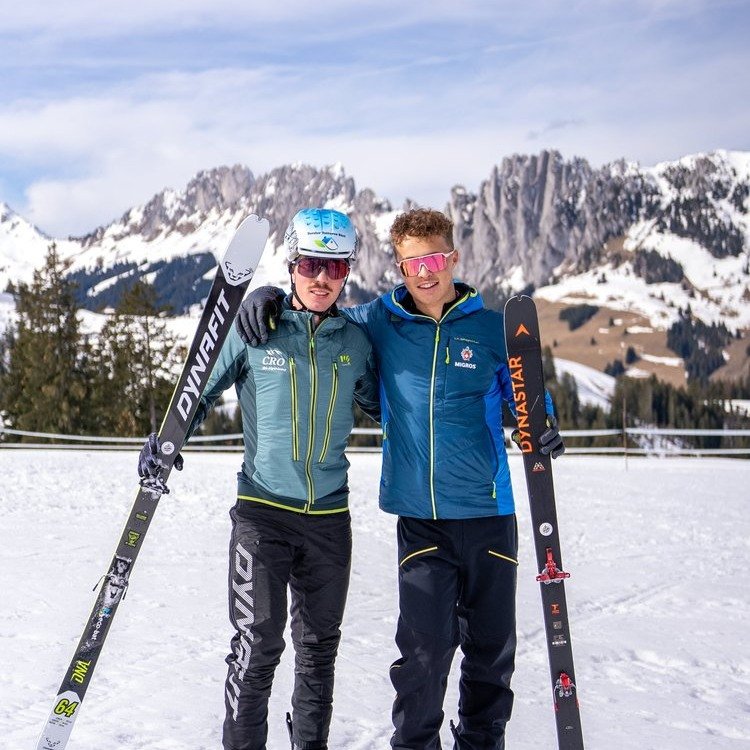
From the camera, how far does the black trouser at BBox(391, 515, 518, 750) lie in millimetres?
3242

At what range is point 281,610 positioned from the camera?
10.8 ft

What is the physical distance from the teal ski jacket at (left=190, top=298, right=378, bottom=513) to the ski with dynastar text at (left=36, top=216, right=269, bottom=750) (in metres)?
0.19

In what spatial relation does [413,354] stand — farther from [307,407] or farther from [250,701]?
[250,701]

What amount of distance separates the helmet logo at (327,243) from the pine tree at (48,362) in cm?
3492

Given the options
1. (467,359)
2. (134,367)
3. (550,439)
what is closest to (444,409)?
(467,359)

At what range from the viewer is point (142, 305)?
40.1 m

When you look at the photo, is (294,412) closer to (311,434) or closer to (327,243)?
(311,434)

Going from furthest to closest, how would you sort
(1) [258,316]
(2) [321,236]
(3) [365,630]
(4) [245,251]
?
(3) [365,630] < (4) [245,251] < (2) [321,236] < (1) [258,316]

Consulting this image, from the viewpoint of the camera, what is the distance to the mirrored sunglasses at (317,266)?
11.3ft

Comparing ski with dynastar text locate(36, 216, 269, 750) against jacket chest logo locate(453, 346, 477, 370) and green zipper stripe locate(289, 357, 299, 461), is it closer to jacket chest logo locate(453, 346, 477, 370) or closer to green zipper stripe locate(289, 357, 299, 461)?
green zipper stripe locate(289, 357, 299, 461)

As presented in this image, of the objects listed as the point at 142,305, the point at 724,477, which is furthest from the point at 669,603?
the point at 142,305

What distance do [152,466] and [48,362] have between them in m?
35.8

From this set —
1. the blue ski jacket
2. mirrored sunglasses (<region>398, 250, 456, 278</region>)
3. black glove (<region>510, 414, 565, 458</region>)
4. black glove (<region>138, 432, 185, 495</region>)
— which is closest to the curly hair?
mirrored sunglasses (<region>398, 250, 456, 278</region>)

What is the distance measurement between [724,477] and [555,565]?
15.8 meters
